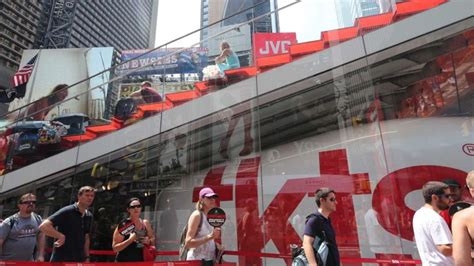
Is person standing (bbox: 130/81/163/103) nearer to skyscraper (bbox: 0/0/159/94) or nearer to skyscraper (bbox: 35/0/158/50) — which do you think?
skyscraper (bbox: 0/0/159/94)

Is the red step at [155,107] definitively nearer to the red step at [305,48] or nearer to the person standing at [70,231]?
the red step at [305,48]

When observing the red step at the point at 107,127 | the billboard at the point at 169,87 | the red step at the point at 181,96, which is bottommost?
the red step at the point at 107,127

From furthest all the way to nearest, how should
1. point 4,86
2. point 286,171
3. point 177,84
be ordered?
point 4,86 → point 177,84 → point 286,171

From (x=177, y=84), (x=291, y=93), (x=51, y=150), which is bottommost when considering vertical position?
(x=51, y=150)

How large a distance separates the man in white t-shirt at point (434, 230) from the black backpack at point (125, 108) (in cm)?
632

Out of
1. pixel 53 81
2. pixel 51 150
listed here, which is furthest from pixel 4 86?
pixel 51 150

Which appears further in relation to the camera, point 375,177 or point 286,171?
point 286,171

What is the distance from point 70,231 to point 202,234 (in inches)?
58.1

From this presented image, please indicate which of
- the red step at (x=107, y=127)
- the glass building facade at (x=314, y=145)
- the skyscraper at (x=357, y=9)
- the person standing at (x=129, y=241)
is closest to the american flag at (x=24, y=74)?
the red step at (x=107, y=127)

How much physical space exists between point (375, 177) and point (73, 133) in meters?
6.83

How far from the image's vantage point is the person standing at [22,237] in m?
4.45

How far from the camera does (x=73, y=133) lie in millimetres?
8477

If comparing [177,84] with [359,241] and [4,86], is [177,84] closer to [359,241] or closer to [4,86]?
[359,241]

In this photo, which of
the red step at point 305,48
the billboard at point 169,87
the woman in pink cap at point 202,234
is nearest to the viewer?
the woman in pink cap at point 202,234
